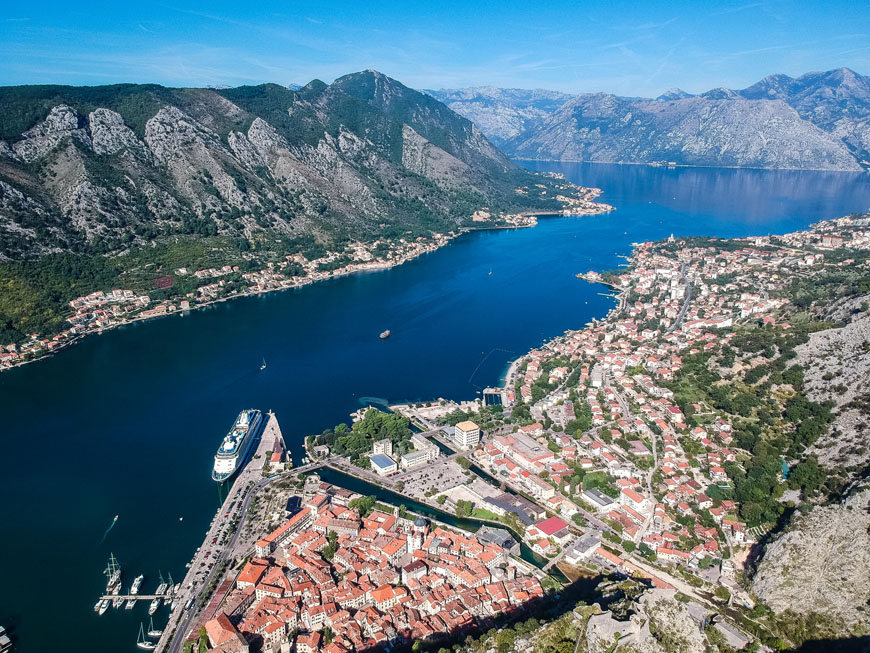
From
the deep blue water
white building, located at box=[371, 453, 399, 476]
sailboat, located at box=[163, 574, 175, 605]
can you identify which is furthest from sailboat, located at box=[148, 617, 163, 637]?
white building, located at box=[371, 453, 399, 476]

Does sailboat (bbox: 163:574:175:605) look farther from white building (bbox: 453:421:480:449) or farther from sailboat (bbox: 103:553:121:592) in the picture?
white building (bbox: 453:421:480:449)

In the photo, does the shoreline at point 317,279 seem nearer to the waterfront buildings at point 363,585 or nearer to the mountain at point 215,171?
the mountain at point 215,171

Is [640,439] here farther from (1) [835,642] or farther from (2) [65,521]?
(2) [65,521]

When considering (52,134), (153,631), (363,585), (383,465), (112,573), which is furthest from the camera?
(52,134)

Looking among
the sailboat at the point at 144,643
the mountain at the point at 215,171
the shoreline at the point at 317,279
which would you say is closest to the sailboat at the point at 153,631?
the sailboat at the point at 144,643

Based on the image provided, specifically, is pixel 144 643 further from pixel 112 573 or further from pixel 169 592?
pixel 112 573

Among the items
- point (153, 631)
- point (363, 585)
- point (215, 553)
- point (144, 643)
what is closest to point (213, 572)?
point (215, 553)
